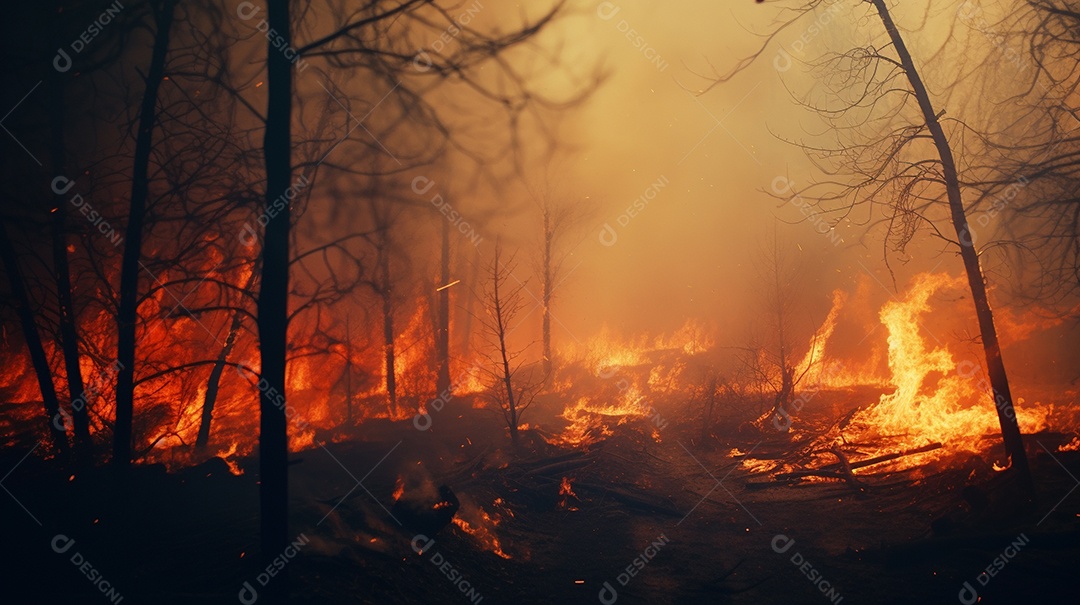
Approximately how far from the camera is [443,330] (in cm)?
2230

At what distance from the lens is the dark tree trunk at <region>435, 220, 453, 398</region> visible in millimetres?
22109

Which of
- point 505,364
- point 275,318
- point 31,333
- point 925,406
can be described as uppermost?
point 31,333

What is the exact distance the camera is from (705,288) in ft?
112

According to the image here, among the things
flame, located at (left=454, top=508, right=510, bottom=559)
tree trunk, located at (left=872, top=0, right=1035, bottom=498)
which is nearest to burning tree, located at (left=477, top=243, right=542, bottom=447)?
flame, located at (left=454, top=508, right=510, bottom=559)

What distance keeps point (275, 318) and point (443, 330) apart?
59.6 feet

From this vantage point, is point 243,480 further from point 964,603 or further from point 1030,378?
point 1030,378

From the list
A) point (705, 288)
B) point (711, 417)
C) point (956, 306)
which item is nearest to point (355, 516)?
point (711, 417)

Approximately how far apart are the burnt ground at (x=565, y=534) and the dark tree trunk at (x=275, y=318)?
1.47 meters

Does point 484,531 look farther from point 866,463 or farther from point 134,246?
point 866,463

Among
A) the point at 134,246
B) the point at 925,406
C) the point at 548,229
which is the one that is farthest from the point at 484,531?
the point at 548,229

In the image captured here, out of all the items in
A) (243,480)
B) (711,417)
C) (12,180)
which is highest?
(12,180)

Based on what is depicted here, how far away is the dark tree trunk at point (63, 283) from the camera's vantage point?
8.09 metres

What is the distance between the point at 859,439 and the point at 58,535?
15.6 m

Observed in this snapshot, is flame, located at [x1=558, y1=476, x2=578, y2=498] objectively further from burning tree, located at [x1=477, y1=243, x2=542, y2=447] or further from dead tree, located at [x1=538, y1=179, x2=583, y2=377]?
dead tree, located at [x1=538, y1=179, x2=583, y2=377]
